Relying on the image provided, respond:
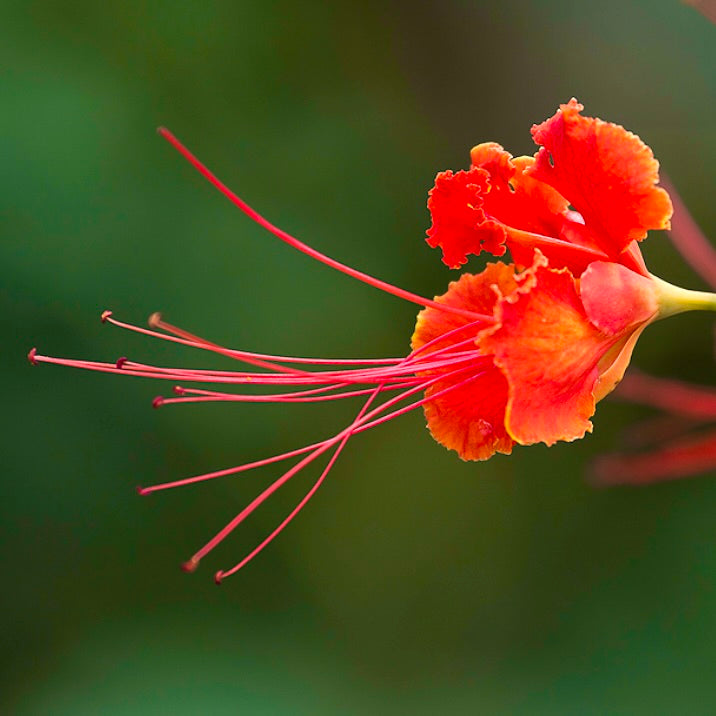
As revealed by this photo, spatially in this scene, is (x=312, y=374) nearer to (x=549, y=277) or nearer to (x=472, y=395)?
(x=472, y=395)

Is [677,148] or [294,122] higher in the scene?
[677,148]

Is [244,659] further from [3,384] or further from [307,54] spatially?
[307,54]

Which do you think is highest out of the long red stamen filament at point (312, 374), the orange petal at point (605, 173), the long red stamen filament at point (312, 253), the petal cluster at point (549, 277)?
the orange petal at point (605, 173)

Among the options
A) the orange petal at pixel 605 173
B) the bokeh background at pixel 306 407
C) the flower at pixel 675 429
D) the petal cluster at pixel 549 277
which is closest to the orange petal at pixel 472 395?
the petal cluster at pixel 549 277

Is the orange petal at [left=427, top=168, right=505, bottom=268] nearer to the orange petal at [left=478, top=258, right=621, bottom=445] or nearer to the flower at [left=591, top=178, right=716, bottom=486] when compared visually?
the orange petal at [left=478, top=258, right=621, bottom=445]

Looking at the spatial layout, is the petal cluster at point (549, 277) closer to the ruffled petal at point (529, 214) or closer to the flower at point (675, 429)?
the ruffled petal at point (529, 214)

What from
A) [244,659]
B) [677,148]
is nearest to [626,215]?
[244,659]
